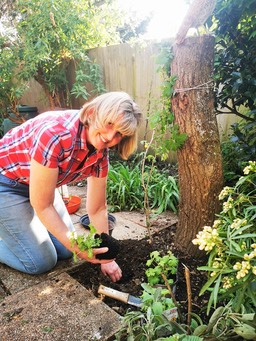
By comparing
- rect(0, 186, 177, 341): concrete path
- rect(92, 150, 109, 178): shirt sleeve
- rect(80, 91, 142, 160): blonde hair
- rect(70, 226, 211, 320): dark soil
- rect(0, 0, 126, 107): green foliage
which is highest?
rect(0, 0, 126, 107): green foliage

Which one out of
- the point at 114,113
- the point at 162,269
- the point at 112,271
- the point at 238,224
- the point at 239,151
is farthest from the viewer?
the point at 239,151

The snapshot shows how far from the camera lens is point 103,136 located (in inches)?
58.2

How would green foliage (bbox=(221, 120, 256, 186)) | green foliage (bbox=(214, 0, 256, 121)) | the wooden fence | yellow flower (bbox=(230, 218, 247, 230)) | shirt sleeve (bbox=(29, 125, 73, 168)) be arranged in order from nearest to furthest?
yellow flower (bbox=(230, 218, 247, 230)), shirt sleeve (bbox=(29, 125, 73, 168)), green foliage (bbox=(214, 0, 256, 121)), green foliage (bbox=(221, 120, 256, 186)), the wooden fence

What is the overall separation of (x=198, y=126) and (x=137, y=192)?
150 cm

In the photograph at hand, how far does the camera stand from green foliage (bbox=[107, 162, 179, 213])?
293 centimetres

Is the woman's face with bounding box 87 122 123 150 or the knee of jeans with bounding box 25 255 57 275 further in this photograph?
the knee of jeans with bounding box 25 255 57 275

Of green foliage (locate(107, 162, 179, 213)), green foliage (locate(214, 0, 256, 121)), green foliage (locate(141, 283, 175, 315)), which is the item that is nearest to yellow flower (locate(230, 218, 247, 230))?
green foliage (locate(141, 283, 175, 315))

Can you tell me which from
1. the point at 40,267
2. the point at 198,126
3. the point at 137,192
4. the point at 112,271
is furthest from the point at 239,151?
the point at 40,267

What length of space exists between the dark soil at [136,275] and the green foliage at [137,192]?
0.73 metres

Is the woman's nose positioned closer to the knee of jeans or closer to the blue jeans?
the blue jeans

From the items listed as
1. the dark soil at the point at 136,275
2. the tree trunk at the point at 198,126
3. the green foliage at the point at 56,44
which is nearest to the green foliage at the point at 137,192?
the dark soil at the point at 136,275

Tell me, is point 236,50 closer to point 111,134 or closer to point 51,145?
point 111,134

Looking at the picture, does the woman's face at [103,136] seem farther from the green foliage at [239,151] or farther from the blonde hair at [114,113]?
the green foliage at [239,151]

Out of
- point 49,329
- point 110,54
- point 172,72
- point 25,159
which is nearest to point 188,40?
point 172,72
